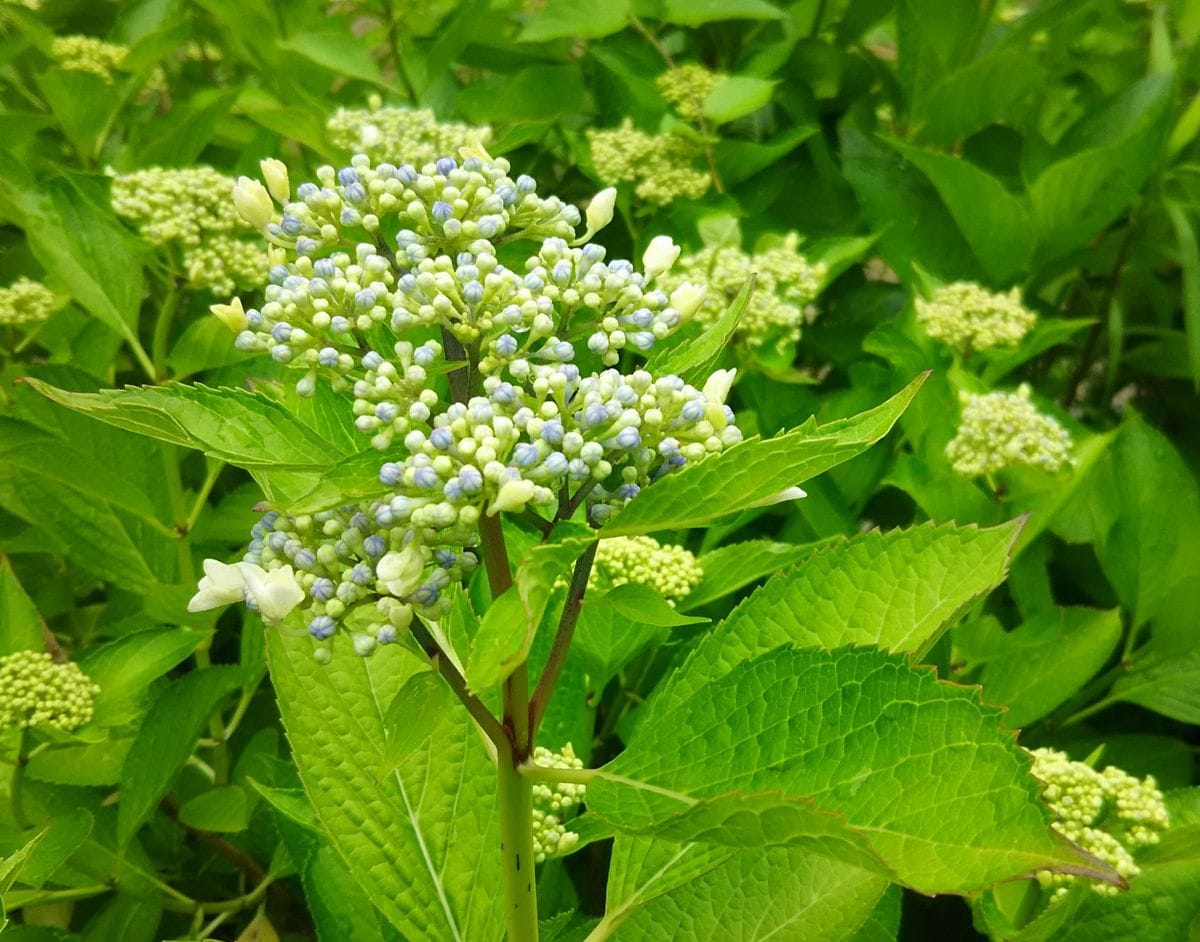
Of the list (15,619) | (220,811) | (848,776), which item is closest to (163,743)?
(220,811)

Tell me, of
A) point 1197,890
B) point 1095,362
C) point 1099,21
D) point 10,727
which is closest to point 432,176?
point 10,727

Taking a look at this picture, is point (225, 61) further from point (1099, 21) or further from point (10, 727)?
point (1099, 21)

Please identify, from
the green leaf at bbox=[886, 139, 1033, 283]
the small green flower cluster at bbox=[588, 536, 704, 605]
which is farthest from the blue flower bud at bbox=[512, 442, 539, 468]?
the green leaf at bbox=[886, 139, 1033, 283]

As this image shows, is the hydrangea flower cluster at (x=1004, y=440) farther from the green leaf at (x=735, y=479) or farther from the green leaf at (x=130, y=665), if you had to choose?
the green leaf at (x=130, y=665)

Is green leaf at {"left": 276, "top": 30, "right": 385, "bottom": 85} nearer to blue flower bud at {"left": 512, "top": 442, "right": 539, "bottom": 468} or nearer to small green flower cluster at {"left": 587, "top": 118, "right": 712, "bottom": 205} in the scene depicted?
small green flower cluster at {"left": 587, "top": 118, "right": 712, "bottom": 205}

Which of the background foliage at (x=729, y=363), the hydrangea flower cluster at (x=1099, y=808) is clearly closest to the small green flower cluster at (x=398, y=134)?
the background foliage at (x=729, y=363)

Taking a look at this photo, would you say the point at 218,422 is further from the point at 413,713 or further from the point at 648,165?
the point at 648,165
